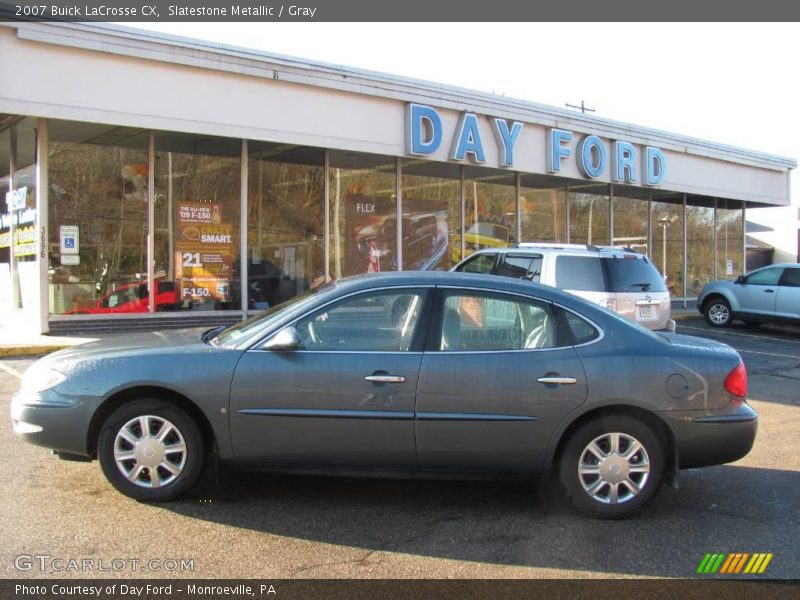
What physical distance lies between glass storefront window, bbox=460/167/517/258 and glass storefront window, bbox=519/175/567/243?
42 cm

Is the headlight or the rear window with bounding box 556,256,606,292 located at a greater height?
the rear window with bounding box 556,256,606,292

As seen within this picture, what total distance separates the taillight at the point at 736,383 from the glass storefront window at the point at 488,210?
43.6ft

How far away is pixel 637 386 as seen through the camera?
4.77 meters

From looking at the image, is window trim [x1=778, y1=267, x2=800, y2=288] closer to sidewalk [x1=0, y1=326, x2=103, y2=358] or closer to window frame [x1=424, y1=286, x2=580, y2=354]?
window frame [x1=424, y1=286, x2=580, y2=354]

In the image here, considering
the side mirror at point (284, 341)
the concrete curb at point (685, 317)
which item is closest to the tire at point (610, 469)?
the side mirror at point (284, 341)

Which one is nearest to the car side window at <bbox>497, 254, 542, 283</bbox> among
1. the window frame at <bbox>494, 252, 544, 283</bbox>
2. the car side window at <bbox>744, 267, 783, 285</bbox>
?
the window frame at <bbox>494, 252, 544, 283</bbox>

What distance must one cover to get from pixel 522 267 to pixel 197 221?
23.0 ft

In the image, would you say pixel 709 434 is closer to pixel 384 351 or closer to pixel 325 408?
pixel 384 351

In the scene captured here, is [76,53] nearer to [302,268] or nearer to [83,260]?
[83,260]

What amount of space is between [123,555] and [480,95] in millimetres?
14109

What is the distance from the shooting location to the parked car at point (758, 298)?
16.0m

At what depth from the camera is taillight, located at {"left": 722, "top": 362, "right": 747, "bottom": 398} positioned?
492 centimetres

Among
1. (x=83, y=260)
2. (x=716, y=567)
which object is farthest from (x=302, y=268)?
(x=716, y=567)

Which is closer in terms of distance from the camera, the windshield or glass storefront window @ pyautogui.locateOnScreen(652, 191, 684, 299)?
the windshield
